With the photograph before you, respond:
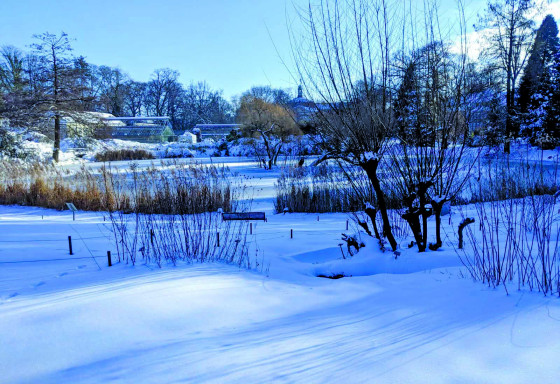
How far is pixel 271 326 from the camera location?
2.08m

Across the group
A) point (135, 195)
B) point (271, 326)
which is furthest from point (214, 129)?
point (271, 326)

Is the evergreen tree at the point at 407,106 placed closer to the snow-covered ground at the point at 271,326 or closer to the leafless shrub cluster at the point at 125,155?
the snow-covered ground at the point at 271,326

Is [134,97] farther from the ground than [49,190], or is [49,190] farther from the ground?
[134,97]

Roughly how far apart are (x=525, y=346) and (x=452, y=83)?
277 cm

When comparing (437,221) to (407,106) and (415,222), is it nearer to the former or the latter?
(415,222)

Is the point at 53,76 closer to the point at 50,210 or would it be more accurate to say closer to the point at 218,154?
the point at 218,154

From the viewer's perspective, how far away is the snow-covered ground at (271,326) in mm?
1566

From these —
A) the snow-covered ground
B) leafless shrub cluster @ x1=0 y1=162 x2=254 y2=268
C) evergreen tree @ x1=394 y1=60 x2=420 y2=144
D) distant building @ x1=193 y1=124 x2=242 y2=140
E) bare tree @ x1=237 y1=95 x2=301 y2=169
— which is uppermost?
distant building @ x1=193 y1=124 x2=242 y2=140

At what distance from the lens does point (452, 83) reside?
362 centimetres

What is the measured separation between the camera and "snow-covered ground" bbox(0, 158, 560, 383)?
157 centimetres

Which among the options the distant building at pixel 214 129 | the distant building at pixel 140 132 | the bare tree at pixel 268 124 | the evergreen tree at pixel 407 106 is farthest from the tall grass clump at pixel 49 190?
the distant building at pixel 214 129

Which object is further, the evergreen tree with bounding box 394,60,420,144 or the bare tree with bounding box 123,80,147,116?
the bare tree with bounding box 123,80,147,116

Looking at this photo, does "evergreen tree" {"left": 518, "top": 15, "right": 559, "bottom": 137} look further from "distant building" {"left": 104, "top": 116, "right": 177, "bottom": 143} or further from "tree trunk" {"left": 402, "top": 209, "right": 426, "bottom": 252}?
"distant building" {"left": 104, "top": 116, "right": 177, "bottom": 143}

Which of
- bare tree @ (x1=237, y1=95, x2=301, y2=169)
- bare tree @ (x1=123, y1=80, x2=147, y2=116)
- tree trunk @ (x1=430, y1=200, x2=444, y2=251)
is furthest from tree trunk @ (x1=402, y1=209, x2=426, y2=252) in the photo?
bare tree @ (x1=123, y1=80, x2=147, y2=116)
